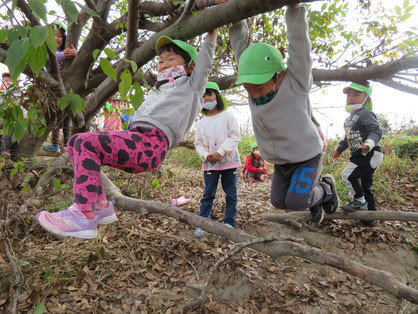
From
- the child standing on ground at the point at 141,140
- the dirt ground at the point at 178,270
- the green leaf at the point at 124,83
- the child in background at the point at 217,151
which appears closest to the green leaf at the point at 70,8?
the green leaf at the point at 124,83

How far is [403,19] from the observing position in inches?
68.7

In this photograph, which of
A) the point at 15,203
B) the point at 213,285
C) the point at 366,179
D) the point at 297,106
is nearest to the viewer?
the point at 297,106

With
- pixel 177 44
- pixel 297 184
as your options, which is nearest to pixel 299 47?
pixel 177 44

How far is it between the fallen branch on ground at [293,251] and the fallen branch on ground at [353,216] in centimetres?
134

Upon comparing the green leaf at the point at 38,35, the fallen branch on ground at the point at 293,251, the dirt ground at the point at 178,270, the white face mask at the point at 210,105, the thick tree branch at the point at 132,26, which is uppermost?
the thick tree branch at the point at 132,26

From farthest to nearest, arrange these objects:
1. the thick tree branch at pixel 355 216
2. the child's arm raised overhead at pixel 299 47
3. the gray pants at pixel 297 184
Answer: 1. the thick tree branch at pixel 355 216
2. the gray pants at pixel 297 184
3. the child's arm raised overhead at pixel 299 47

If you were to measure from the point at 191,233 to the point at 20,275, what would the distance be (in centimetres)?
162

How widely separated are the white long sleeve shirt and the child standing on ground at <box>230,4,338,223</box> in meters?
0.63

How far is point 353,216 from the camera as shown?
289cm

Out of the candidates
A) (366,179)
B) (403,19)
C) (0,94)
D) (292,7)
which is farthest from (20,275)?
(366,179)

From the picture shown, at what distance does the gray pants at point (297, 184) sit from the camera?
7.36 feet

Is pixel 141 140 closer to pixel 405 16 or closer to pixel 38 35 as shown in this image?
pixel 38 35

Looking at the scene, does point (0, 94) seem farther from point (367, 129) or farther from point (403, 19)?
point (367, 129)

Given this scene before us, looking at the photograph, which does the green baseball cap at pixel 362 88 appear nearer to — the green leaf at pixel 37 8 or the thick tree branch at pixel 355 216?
the thick tree branch at pixel 355 216
